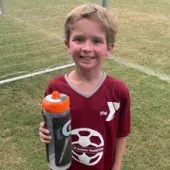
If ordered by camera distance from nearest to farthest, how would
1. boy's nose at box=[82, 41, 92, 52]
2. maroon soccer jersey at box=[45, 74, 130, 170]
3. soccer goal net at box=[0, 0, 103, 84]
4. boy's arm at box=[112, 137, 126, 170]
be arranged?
boy's nose at box=[82, 41, 92, 52], maroon soccer jersey at box=[45, 74, 130, 170], boy's arm at box=[112, 137, 126, 170], soccer goal net at box=[0, 0, 103, 84]

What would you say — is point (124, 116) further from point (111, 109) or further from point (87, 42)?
point (87, 42)

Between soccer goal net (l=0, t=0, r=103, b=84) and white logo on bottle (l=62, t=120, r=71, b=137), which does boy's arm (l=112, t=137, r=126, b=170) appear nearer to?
white logo on bottle (l=62, t=120, r=71, b=137)

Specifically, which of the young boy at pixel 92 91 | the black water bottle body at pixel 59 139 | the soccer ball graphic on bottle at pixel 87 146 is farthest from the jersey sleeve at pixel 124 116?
the black water bottle body at pixel 59 139

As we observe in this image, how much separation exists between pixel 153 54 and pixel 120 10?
9.35ft

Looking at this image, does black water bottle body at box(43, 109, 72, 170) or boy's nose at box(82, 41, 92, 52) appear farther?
boy's nose at box(82, 41, 92, 52)

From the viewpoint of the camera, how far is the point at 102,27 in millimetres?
1505

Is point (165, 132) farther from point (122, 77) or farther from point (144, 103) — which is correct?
point (122, 77)

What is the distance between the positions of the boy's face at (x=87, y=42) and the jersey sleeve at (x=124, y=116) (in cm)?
23

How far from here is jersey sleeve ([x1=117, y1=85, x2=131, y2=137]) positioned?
5.36 ft

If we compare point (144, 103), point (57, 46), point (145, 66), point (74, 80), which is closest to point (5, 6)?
point (57, 46)

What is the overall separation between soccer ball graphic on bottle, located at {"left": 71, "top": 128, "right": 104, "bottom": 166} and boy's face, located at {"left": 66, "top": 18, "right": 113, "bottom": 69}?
0.30 m

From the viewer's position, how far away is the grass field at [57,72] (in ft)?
10.0

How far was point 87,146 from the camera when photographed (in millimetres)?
1634

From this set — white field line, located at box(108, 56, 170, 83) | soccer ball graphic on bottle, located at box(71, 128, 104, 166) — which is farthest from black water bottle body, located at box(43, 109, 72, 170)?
white field line, located at box(108, 56, 170, 83)
